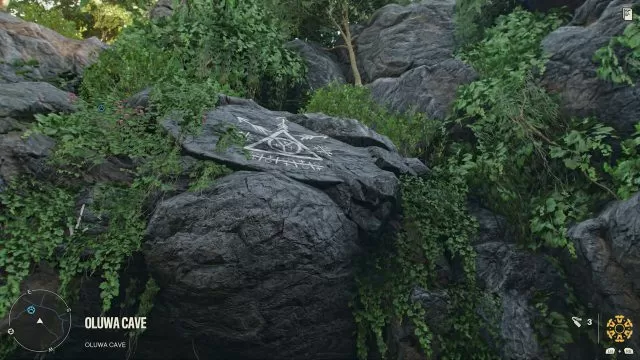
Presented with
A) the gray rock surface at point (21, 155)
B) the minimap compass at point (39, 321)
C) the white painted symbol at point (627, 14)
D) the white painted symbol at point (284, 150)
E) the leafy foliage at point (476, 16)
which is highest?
the leafy foliage at point (476, 16)

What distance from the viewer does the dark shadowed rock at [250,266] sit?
18.5 ft

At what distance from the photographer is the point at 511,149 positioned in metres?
7.86

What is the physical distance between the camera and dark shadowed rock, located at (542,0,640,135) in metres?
7.38

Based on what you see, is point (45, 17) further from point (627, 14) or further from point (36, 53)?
point (627, 14)

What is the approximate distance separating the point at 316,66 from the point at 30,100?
5381mm

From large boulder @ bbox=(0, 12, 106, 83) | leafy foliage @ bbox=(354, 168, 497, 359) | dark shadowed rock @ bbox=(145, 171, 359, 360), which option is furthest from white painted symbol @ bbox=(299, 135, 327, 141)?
large boulder @ bbox=(0, 12, 106, 83)

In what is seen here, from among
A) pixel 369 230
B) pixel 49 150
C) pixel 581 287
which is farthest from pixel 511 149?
pixel 49 150

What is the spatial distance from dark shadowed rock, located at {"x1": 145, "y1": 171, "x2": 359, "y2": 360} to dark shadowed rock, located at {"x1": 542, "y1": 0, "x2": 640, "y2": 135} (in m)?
3.85

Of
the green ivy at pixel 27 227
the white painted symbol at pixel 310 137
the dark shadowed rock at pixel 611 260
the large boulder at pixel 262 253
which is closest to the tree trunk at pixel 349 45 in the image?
the white painted symbol at pixel 310 137

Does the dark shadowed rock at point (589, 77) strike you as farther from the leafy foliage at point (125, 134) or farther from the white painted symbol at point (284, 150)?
the leafy foliage at point (125, 134)

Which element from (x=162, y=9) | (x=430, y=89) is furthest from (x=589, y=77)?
(x=162, y=9)

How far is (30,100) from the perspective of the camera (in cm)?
709

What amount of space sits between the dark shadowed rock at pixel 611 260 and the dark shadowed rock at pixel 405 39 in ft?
18.4

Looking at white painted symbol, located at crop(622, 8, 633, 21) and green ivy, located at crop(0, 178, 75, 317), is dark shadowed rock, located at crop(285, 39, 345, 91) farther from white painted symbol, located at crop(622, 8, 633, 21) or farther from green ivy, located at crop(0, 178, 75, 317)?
green ivy, located at crop(0, 178, 75, 317)
